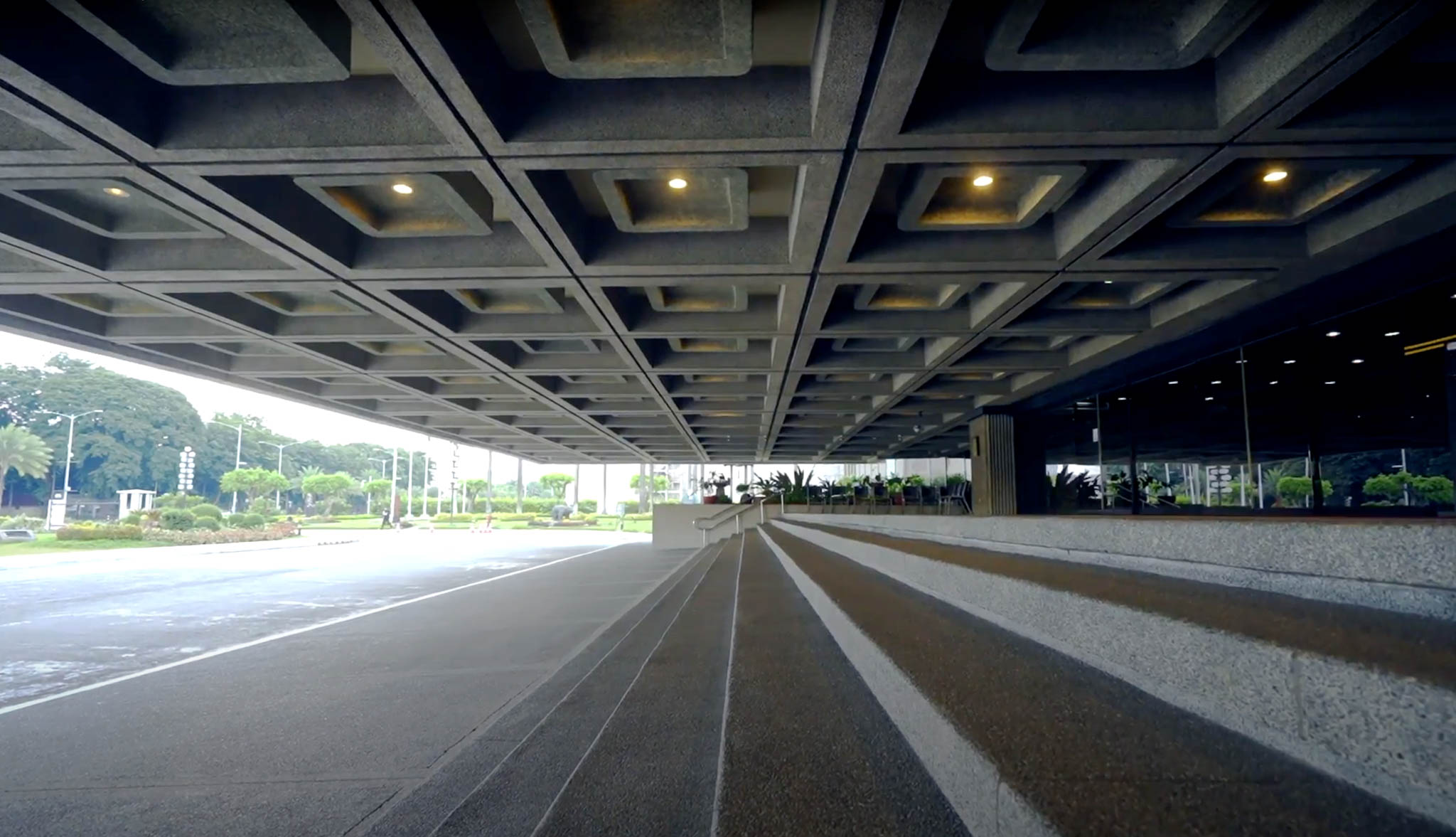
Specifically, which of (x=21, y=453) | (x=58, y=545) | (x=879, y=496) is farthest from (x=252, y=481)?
(x=879, y=496)

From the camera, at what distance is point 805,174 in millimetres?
4898

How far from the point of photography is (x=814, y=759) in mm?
1956

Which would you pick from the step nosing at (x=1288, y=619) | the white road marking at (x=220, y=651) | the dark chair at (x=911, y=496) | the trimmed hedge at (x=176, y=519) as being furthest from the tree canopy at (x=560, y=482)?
the step nosing at (x=1288, y=619)

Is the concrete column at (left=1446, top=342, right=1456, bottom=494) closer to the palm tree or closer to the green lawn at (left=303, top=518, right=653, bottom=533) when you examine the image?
the palm tree

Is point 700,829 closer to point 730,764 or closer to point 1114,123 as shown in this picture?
point 730,764

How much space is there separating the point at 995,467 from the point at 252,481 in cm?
3945

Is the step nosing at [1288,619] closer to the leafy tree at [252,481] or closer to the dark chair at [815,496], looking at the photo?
the dark chair at [815,496]

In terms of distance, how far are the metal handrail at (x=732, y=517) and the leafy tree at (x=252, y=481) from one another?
28.4m

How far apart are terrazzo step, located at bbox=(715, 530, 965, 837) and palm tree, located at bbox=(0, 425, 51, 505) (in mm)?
37919

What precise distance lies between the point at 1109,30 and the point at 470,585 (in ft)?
40.5

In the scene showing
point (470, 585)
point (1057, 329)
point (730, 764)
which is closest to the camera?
point (730, 764)

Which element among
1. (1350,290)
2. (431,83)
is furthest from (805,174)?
(1350,290)

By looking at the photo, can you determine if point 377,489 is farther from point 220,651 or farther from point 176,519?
point 220,651

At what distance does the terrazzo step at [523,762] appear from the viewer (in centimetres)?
229
